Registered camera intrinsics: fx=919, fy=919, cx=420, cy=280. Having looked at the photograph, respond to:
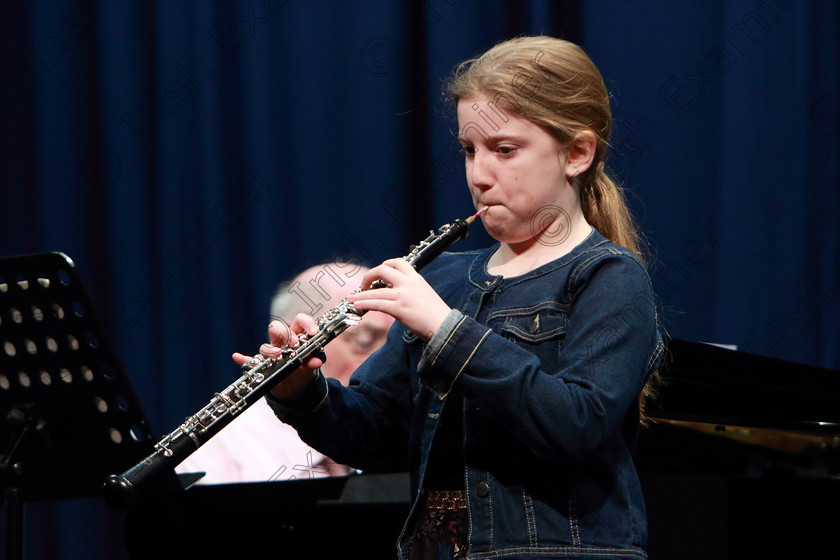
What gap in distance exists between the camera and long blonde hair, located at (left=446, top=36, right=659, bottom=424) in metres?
1.14

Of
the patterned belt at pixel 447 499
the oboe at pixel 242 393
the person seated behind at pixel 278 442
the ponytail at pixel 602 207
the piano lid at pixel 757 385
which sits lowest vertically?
the person seated behind at pixel 278 442

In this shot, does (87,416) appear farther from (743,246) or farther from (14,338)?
(743,246)

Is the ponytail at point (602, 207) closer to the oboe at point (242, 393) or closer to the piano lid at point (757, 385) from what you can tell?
the oboe at point (242, 393)

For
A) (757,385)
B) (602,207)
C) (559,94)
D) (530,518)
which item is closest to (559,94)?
(559,94)

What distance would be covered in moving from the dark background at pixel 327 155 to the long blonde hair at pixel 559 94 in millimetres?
1151

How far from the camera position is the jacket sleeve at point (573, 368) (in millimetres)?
987

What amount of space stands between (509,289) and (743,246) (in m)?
1.40

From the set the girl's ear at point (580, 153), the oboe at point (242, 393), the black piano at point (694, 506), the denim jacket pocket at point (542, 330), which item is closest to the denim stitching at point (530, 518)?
the denim jacket pocket at point (542, 330)

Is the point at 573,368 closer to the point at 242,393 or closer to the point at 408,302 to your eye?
the point at 408,302

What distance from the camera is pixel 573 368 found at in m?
1.03

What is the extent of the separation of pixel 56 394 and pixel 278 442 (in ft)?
2.91

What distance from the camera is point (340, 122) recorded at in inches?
102

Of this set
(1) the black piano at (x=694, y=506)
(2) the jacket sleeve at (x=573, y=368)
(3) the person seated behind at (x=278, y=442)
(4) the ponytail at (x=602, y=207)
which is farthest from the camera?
(3) the person seated behind at (x=278, y=442)

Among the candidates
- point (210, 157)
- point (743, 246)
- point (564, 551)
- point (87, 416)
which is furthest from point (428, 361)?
point (210, 157)
